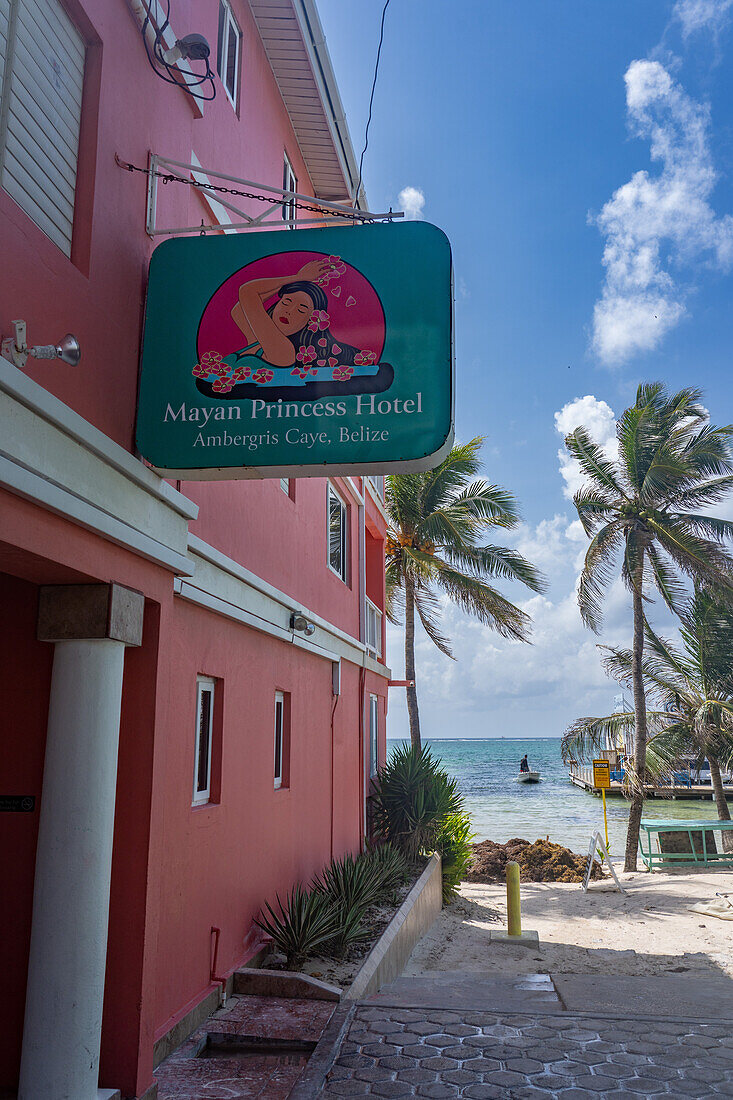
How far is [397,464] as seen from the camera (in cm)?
450

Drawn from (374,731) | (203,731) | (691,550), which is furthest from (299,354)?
(691,550)

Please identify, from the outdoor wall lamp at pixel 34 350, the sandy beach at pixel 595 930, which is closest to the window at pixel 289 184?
the outdoor wall lamp at pixel 34 350

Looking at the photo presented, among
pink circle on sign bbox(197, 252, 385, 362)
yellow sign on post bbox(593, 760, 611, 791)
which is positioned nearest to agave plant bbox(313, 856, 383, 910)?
pink circle on sign bbox(197, 252, 385, 362)

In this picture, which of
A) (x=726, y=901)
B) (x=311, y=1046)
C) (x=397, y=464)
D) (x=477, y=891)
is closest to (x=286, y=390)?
(x=397, y=464)

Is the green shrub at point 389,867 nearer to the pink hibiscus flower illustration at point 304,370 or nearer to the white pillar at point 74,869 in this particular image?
the white pillar at point 74,869

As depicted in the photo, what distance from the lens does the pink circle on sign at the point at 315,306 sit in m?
4.77

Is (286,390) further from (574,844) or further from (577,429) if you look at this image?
(574,844)

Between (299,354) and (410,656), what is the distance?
18527mm

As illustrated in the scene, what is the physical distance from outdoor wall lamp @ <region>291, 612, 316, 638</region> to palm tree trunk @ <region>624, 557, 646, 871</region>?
13265mm

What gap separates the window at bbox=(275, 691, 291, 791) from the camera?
30.6 ft

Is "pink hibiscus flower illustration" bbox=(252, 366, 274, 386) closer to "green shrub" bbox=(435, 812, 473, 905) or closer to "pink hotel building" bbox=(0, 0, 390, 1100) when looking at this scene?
"pink hotel building" bbox=(0, 0, 390, 1100)

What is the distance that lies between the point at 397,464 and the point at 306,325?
1.03 m

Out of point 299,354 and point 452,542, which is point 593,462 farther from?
point 299,354

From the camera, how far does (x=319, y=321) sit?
4.82 m
